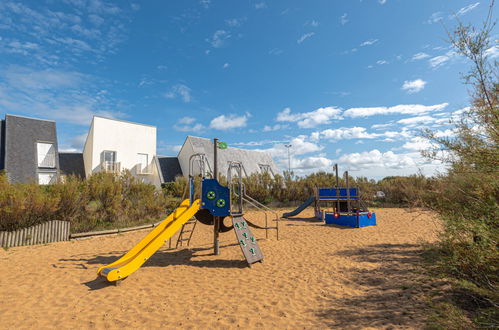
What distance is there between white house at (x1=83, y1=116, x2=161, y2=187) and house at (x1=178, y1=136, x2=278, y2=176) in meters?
2.66

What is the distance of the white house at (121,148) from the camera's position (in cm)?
1856

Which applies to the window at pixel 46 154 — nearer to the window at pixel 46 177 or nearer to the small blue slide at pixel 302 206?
the window at pixel 46 177

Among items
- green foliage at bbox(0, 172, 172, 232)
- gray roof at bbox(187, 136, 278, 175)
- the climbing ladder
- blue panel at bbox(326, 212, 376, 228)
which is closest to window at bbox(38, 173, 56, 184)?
green foliage at bbox(0, 172, 172, 232)

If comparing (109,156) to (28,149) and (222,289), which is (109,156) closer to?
(28,149)

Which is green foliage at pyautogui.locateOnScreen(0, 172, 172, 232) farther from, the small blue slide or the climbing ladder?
the small blue slide

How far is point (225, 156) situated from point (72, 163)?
12487 millimetres

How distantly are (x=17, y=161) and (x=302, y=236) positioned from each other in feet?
59.7

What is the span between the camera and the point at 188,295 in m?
4.40

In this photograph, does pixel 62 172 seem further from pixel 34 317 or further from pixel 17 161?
pixel 34 317

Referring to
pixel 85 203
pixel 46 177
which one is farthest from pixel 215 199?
pixel 46 177

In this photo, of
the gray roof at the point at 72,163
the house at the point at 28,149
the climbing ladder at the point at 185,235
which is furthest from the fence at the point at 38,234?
the gray roof at the point at 72,163

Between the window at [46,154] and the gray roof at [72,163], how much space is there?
1.13 meters

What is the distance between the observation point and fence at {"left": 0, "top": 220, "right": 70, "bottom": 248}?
7.77 metres

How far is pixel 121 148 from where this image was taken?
19.8m
